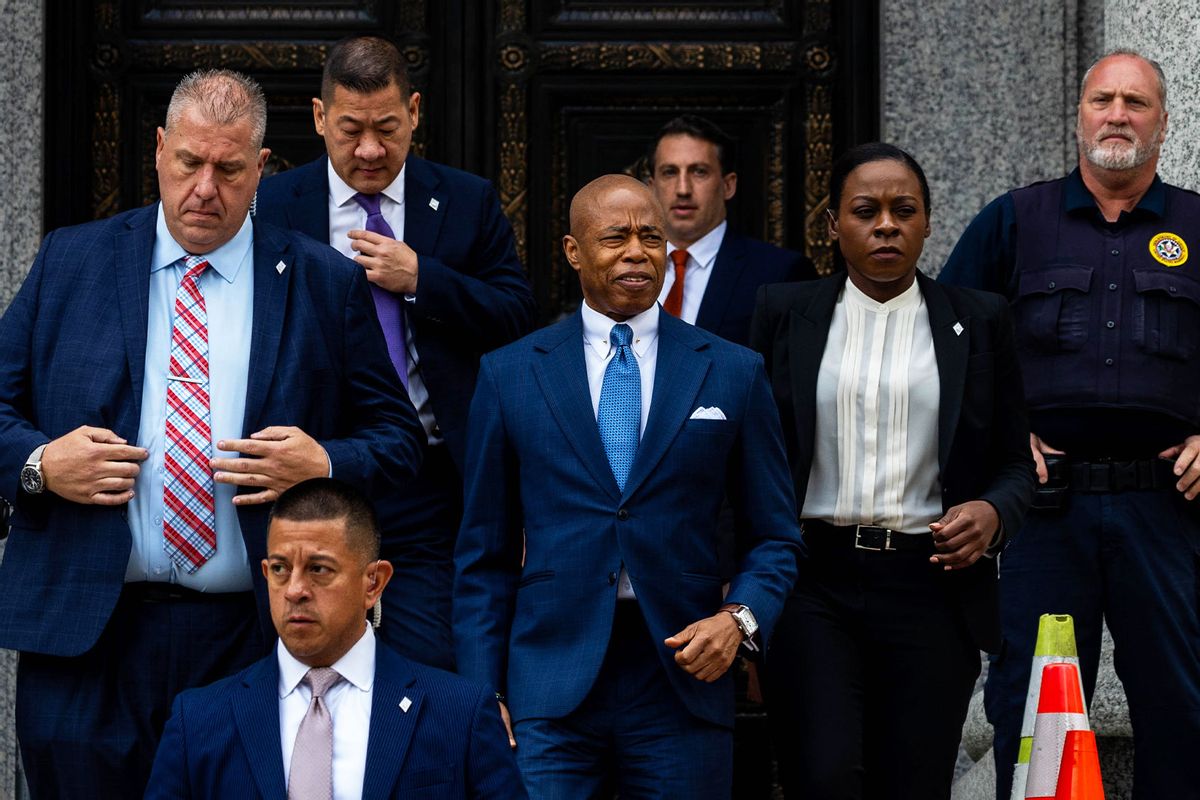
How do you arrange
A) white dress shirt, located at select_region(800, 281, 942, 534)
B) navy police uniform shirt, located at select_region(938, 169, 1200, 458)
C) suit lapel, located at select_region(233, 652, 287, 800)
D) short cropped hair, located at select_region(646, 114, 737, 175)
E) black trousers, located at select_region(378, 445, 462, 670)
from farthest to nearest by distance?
short cropped hair, located at select_region(646, 114, 737, 175) < navy police uniform shirt, located at select_region(938, 169, 1200, 458) < black trousers, located at select_region(378, 445, 462, 670) < white dress shirt, located at select_region(800, 281, 942, 534) < suit lapel, located at select_region(233, 652, 287, 800)

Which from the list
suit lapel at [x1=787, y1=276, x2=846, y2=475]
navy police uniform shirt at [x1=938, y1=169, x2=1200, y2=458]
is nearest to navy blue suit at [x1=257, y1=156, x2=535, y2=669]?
suit lapel at [x1=787, y1=276, x2=846, y2=475]

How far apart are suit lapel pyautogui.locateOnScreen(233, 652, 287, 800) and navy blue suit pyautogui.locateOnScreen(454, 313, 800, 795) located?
0.64 m

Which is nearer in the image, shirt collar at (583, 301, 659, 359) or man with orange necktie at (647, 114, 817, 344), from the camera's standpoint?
shirt collar at (583, 301, 659, 359)

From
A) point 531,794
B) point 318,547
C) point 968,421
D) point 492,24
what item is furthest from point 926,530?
point 492,24

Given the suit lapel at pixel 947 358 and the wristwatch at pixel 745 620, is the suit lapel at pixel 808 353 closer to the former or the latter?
the suit lapel at pixel 947 358

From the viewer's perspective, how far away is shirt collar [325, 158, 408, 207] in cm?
654

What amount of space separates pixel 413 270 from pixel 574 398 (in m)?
0.93

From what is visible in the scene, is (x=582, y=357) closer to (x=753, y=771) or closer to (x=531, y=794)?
(x=531, y=794)

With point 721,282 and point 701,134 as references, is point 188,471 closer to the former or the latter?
point 721,282

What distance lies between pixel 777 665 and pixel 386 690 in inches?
53.5

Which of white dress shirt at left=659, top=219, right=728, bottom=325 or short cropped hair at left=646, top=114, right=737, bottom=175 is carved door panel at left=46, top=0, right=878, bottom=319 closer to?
short cropped hair at left=646, top=114, right=737, bottom=175

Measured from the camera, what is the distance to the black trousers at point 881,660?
5.93 m

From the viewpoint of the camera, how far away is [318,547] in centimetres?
502

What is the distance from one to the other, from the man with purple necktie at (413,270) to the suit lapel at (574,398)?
74cm
